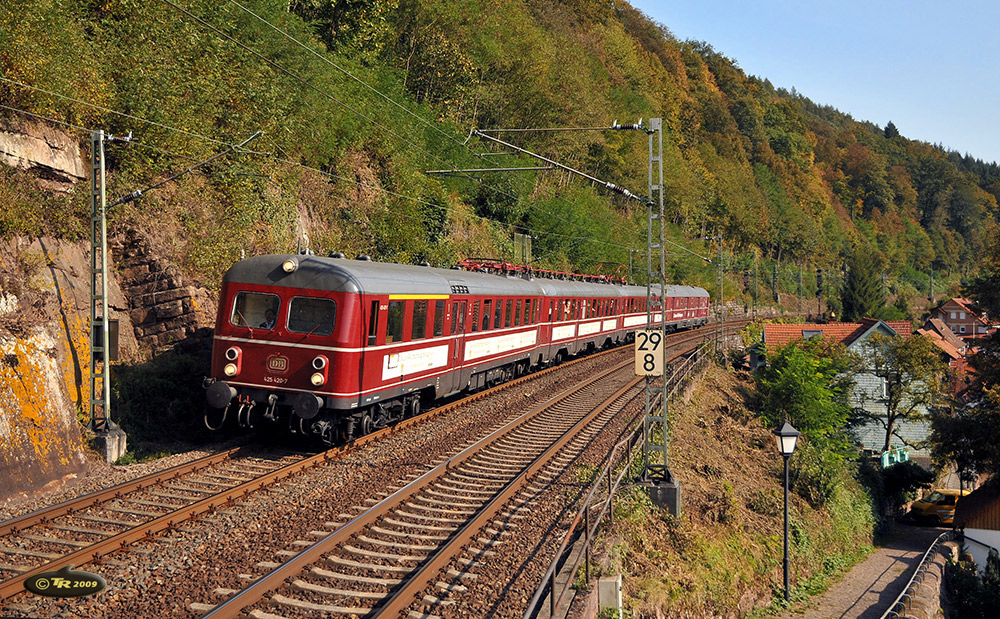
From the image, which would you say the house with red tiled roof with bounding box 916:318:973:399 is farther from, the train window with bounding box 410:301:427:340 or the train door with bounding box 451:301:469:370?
the train window with bounding box 410:301:427:340

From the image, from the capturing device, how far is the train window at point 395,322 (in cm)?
1402

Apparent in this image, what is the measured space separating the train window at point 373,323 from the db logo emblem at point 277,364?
149 cm

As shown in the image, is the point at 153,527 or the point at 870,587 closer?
the point at 153,527

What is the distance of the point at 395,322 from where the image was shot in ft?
47.0

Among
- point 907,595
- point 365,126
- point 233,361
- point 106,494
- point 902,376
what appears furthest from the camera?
point 902,376

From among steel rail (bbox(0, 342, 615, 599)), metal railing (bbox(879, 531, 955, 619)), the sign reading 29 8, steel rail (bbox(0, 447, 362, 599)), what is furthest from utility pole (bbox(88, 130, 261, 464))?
metal railing (bbox(879, 531, 955, 619))

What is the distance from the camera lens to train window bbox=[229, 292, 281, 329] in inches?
517

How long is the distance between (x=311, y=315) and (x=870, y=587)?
702 inches

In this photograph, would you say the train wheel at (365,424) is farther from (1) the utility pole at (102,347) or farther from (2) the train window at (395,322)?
(1) the utility pole at (102,347)

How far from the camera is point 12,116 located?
50.5 feet

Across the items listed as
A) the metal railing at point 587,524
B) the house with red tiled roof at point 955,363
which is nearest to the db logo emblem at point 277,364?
the metal railing at point 587,524

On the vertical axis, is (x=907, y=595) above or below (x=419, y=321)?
below

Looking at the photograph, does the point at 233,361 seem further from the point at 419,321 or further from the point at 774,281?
the point at 774,281

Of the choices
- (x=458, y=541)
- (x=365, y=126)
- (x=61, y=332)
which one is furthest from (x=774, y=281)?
(x=458, y=541)
